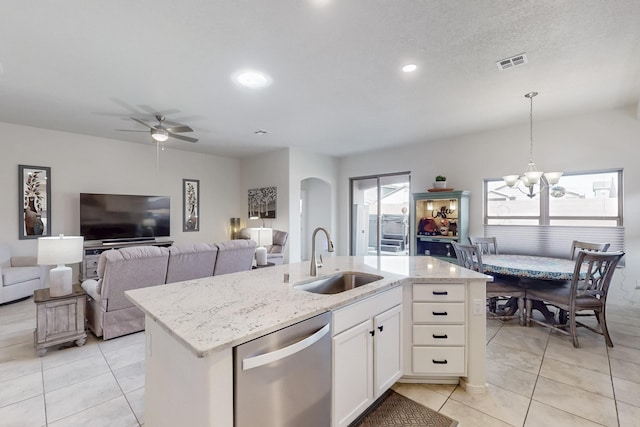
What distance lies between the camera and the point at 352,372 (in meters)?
1.77

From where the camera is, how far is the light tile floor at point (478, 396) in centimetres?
196

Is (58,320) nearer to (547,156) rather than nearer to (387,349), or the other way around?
(387,349)

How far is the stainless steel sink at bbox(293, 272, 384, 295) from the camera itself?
2.22 meters

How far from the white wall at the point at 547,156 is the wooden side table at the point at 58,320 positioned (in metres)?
5.62

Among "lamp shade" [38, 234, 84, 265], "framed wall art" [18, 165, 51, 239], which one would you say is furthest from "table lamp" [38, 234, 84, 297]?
"framed wall art" [18, 165, 51, 239]

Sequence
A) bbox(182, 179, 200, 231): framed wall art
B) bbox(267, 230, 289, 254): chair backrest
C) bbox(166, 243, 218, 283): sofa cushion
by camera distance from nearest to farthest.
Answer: bbox(166, 243, 218, 283): sofa cushion < bbox(267, 230, 289, 254): chair backrest < bbox(182, 179, 200, 231): framed wall art

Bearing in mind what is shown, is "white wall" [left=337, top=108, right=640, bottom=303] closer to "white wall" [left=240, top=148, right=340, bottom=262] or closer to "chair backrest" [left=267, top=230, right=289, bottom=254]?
"white wall" [left=240, top=148, right=340, bottom=262]

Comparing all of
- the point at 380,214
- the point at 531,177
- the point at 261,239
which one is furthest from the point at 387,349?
the point at 380,214

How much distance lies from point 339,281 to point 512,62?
2.68 meters

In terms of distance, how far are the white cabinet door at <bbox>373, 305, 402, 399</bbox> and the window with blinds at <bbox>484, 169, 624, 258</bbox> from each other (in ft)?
12.1

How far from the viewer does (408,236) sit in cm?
624

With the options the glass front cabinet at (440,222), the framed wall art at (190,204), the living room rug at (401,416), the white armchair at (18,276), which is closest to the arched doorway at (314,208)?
the glass front cabinet at (440,222)

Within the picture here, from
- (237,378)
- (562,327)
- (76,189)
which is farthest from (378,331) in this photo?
(76,189)

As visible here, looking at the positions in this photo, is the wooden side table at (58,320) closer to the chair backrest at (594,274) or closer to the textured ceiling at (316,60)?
the textured ceiling at (316,60)
